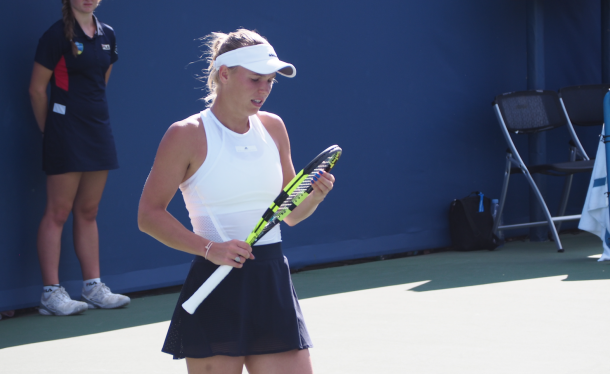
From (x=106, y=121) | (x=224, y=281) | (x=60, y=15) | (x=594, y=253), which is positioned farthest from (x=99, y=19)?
(x=594, y=253)

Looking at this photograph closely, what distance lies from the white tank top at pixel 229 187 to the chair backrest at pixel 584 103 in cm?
487

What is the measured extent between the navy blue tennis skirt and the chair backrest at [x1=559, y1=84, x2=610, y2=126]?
196 inches

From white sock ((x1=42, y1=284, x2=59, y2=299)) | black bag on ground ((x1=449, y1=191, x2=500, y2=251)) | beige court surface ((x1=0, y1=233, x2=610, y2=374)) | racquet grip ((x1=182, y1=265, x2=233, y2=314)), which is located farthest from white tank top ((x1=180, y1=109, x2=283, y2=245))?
black bag on ground ((x1=449, y1=191, x2=500, y2=251))

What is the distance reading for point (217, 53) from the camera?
1.99 metres

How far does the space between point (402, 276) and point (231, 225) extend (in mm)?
2976

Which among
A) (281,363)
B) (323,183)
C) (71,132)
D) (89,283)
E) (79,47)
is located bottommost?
(89,283)

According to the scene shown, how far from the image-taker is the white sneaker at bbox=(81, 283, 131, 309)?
395 centimetres

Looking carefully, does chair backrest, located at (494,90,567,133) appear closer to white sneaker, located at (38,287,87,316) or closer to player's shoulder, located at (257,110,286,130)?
white sneaker, located at (38,287,87,316)

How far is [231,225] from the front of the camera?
1.89 metres

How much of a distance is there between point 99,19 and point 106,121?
67 cm

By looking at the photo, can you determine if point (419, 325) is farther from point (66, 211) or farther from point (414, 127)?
point (414, 127)

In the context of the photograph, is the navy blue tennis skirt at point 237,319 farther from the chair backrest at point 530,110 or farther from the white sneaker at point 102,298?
the chair backrest at point 530,110

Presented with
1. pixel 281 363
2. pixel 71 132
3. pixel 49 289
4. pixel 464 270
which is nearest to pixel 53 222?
pixel 49 289

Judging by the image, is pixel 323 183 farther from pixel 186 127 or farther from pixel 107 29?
pixel 107 29
